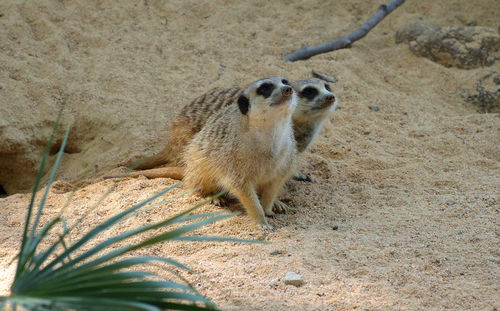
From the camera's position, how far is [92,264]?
1176 millimetres

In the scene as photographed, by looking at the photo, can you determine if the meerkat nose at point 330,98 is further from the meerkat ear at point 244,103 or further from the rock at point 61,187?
the rock at point 61,187

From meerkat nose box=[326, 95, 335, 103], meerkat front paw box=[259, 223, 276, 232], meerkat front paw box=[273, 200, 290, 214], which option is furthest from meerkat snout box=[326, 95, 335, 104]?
meerkat front paw box=[259, 223, 276, 232]

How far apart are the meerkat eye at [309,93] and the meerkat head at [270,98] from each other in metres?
0.65

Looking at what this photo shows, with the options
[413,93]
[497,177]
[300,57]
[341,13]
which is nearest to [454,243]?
[497,177]

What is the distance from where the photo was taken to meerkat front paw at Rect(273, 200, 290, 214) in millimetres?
2824

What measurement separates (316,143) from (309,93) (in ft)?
1.95

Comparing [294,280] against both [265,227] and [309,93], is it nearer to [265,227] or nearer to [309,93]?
[265,227]

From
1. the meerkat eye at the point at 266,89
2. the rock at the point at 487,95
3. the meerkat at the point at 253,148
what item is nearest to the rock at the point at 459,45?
the rock at the point at 487,95

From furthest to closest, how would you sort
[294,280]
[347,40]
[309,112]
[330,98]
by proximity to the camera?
[347,40] → [309,112] → [330,98] → [294,280]

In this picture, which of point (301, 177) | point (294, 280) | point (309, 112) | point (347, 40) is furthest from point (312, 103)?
point (347, 40)

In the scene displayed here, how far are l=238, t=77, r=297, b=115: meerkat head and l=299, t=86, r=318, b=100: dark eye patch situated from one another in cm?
65

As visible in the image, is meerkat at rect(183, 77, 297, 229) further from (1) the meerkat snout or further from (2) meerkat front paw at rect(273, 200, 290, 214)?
(1) the meerkat snout

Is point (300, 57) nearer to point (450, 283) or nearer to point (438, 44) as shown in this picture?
point (438, 44)

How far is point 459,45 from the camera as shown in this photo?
4625 millimetres
